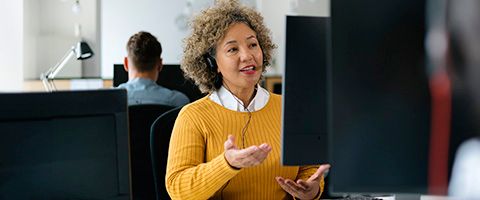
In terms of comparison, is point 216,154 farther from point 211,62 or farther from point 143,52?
point 143,52

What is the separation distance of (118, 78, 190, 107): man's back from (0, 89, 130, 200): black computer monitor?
1871mm

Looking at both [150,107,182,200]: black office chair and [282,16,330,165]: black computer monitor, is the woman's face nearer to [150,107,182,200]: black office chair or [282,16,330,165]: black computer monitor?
[150,107,182,200]: black office chair

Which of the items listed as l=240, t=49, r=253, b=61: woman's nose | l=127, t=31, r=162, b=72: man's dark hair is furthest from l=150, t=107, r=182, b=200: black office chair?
l=127, t=31, r=162, b=72: man's dark hair

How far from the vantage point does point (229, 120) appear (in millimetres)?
1837

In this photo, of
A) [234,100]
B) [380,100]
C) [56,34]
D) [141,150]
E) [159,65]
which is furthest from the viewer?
[56,34]

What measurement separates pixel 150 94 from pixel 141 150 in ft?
2.22

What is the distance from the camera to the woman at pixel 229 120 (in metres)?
1.70

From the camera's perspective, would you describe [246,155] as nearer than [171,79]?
Yes

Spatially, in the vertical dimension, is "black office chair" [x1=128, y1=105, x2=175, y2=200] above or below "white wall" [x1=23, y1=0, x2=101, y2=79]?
below

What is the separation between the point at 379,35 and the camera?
924mm

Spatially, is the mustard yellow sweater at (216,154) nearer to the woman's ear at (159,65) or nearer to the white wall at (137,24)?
the woman's ear at (159,65)

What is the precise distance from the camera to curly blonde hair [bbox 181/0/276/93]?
1932 millimetres

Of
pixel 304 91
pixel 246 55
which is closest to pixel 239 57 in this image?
Result: pixel 246 55

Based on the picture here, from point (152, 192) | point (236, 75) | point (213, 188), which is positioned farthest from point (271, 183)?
point (152, 192)
